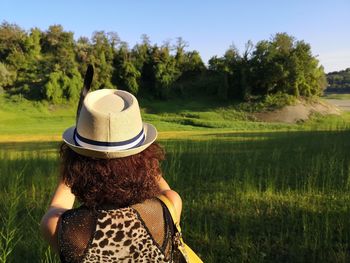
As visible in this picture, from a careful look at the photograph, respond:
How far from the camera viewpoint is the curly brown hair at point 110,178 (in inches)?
61.1

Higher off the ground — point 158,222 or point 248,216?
point 158,222

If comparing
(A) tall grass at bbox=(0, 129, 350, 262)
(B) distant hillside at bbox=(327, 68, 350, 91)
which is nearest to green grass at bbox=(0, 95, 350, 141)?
(A) tall grass at bbox=(0, 129, 350, 262)

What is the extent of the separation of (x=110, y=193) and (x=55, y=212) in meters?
0.22

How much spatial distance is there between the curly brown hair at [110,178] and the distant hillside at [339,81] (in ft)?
257

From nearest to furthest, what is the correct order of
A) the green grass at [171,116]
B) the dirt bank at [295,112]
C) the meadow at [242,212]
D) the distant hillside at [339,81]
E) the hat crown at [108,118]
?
the hat crown at [108,118], the meadow at [242,212], the green grass at [171,116], the dirt bank at [295,112], the distant hillside at [339,81]

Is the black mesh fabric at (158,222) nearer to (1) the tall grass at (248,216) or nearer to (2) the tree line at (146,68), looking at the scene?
(1) the tall grass at (248,216)

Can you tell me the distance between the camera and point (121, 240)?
1540 mm

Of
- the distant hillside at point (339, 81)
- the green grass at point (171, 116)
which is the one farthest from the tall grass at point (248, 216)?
the distant hillside at point (339, 81)

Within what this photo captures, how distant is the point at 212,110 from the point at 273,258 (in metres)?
29.5

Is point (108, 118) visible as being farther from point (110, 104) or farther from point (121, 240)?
point (121, 240)

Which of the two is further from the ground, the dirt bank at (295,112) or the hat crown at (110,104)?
the hat crown at (110,104)

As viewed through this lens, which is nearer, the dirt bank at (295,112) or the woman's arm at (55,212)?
the woman's arm at (55,212)

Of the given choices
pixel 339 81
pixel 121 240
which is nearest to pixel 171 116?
pixel 121 240

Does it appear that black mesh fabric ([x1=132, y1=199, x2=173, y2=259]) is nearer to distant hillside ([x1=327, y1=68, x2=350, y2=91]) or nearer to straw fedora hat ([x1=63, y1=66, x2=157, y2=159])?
straw fedora hat ([x1=63, y1=66, x2=157, y2=159])
